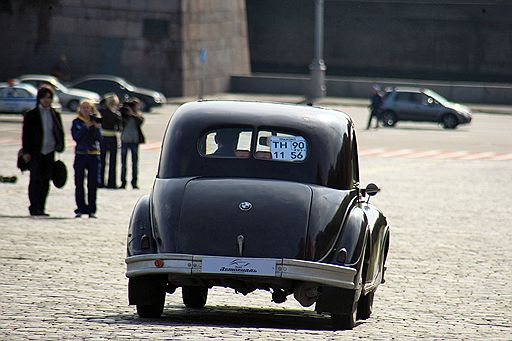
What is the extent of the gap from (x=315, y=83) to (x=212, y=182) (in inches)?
2219

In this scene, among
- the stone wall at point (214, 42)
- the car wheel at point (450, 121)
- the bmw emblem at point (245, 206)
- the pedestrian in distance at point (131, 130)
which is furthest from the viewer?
the stone wall at point (214, 42)

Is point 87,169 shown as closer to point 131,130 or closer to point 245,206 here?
point 131,130

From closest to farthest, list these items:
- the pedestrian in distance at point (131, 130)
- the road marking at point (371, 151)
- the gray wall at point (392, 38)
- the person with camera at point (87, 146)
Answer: the person with camera at point (87, 146)
the pedestrian in distance at point (131, 130)
the road marking at point (371, 151)
the gray wall at point (392, 38)

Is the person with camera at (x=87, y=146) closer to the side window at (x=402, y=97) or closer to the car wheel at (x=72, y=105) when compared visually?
Answer: the side window at (x=402, y=97)

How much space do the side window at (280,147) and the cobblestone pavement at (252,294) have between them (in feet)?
4.02

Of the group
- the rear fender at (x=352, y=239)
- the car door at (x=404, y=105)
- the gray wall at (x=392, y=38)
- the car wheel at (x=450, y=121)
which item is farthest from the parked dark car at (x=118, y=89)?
the rear fender at (x=352, y=239)

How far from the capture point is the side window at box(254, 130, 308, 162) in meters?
10.6

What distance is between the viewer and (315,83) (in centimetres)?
6638

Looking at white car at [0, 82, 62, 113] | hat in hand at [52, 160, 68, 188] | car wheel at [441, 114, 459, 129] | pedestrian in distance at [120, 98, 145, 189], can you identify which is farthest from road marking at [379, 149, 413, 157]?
hat in hand at [52, 160, 68, 188]

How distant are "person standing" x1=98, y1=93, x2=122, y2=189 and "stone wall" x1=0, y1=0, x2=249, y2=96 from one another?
37.3m

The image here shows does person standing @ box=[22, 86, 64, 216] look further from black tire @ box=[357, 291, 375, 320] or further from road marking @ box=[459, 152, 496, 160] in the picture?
road marking @ box=[459, 152, 496, 160]

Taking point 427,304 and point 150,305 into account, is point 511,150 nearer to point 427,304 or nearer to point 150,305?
point 427,304

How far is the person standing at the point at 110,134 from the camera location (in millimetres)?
26109

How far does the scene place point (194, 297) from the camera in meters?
11.4
